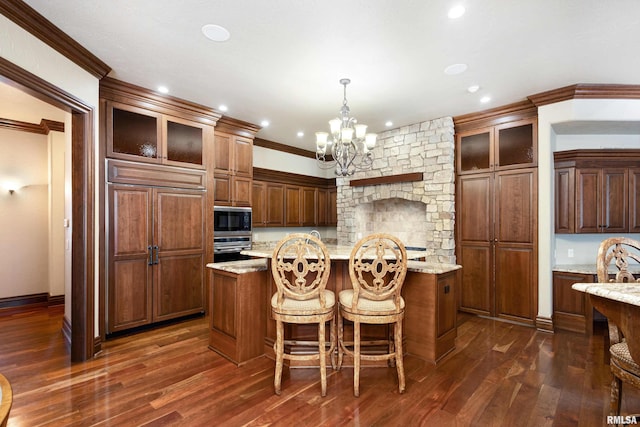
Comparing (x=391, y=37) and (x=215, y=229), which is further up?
(x=391, y=37)

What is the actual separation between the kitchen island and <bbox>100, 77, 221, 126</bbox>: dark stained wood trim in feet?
7.31

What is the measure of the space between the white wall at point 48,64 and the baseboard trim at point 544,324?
→ 5109 millimetres

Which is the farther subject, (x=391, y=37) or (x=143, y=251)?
(x=143, y=251)

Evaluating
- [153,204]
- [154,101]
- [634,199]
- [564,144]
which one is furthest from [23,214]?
[634,199]

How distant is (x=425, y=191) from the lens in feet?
16.1

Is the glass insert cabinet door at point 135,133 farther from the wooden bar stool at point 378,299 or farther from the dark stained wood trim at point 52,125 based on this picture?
the wooden bar stool at point 378,299

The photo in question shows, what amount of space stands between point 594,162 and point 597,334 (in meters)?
2.14

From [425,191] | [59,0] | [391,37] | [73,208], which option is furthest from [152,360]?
[425,191]

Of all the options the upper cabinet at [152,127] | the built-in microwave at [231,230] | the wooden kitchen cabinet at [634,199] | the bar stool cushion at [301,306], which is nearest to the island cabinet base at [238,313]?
the bar stool cushion at [301,306]

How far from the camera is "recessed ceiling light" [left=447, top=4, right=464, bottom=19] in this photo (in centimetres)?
225

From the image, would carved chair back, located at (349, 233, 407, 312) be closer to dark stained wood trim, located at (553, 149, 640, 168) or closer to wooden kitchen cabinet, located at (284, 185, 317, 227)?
dark stained wood trim, located at (553, 149, 640, 168)

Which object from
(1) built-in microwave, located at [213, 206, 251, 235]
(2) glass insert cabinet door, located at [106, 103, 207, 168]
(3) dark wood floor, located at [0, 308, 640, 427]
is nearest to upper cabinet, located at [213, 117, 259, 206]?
(1) built-in microwave, located at [213, 206, 251, 235]

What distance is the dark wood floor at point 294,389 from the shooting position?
213 cm

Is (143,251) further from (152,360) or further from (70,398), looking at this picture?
(70,398)
